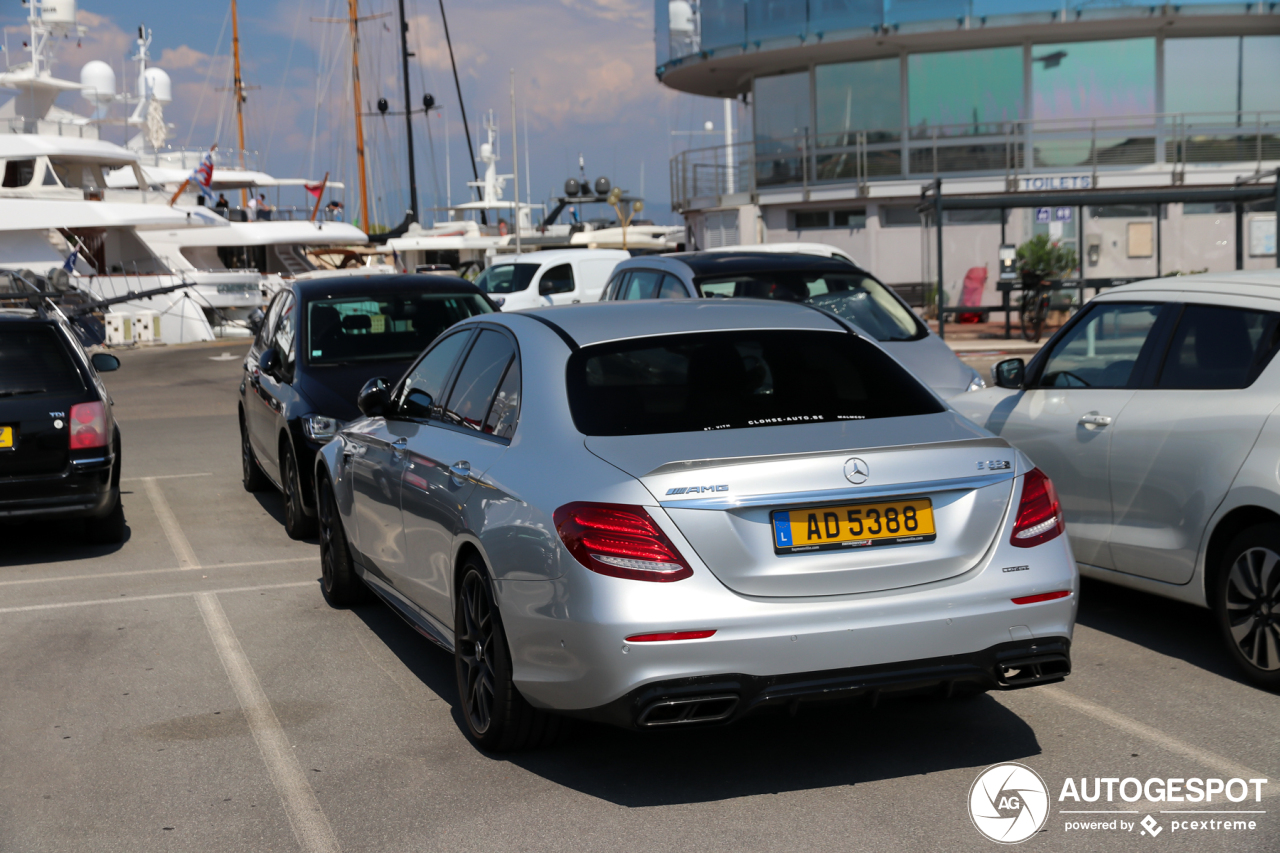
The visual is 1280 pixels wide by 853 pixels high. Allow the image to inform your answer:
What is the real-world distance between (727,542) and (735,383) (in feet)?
3.06

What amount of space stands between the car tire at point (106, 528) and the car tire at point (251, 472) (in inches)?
75.3

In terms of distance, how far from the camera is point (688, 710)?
413cm

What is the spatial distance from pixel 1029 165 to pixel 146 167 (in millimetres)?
37551

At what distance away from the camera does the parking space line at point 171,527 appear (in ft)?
29.4

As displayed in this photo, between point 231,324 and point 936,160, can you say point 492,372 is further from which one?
point 231,324

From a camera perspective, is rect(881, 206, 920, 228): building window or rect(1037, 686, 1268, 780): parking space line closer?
rect(1037, 686, 1268, 780): parking space line

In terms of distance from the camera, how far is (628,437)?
448cm

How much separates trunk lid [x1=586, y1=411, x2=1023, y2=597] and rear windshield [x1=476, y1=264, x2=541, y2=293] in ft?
63.6

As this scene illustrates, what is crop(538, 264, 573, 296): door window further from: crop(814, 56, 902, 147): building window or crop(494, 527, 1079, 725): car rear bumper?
crop(494, 527, 1079, 725): car rear bumper

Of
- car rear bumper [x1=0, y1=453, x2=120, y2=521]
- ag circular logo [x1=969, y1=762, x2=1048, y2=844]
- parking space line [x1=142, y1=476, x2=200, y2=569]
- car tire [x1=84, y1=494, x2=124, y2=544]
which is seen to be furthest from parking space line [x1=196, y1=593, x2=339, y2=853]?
car tire [x1=84, y1=494, x2=124, y2=544]

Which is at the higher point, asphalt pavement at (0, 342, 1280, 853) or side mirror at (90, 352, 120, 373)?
side mirror at (90, 352, 120, 373)

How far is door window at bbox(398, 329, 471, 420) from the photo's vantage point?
5.90m

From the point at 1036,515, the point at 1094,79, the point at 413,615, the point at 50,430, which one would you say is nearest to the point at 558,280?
the point at 1094,79

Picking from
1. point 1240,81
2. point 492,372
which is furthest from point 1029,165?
point 492,372
